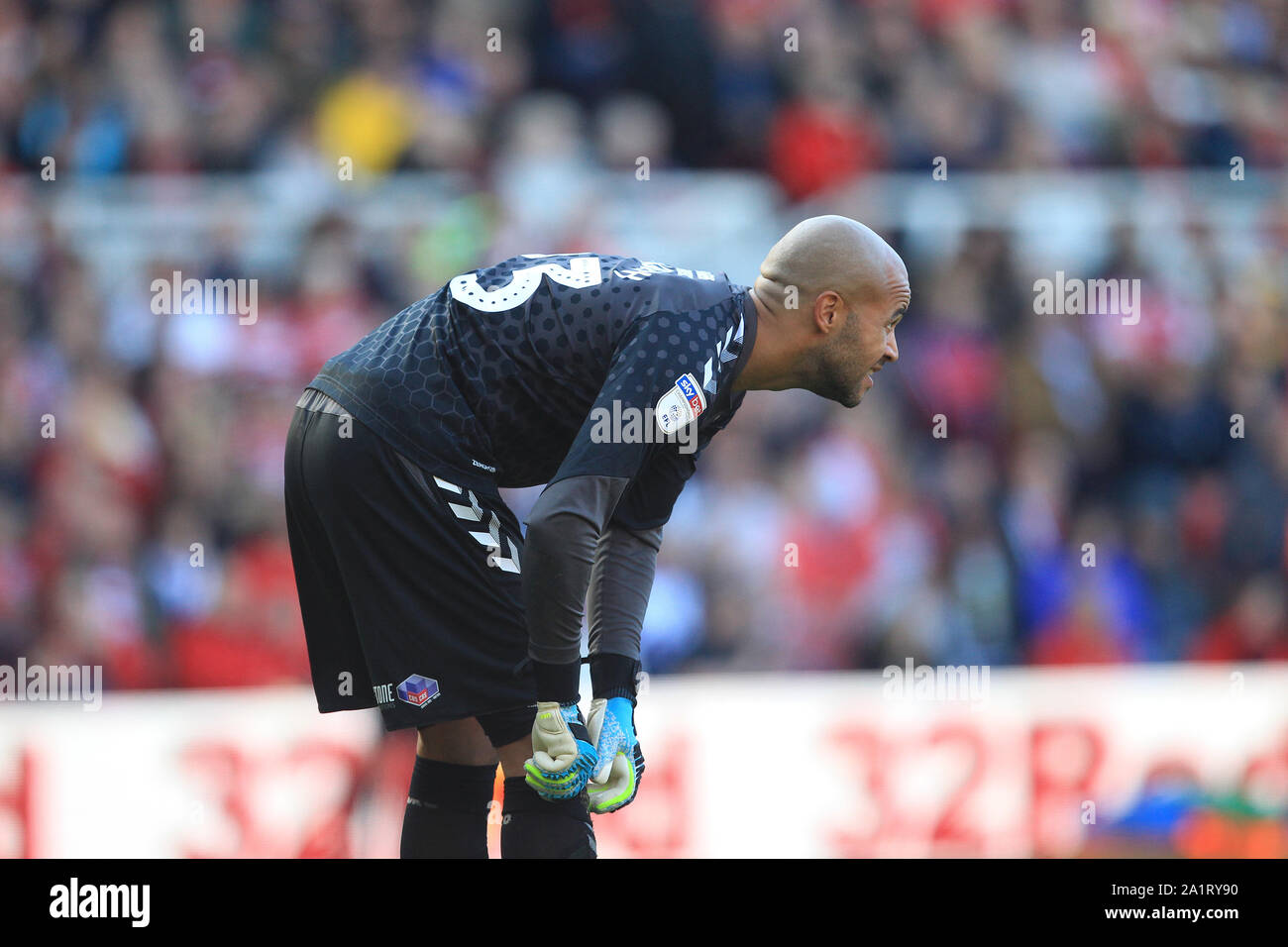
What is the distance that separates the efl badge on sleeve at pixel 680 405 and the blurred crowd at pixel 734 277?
3662 millimetres

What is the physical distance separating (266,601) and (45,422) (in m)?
1.47

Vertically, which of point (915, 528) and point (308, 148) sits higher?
point (308, 148)

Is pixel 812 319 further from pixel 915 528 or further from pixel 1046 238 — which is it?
pixel 1046 238

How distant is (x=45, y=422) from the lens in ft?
25.4

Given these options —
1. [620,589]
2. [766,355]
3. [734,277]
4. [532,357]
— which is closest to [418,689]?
[620,589]

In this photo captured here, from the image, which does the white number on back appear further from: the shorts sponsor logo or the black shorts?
the shorts sponsor logo

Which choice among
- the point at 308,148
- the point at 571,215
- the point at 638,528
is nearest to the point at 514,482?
the point at 638,528

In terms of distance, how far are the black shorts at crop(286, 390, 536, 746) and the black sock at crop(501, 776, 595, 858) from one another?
0.50 feet

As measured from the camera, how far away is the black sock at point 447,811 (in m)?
4.13

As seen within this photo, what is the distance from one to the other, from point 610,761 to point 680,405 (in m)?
0.83

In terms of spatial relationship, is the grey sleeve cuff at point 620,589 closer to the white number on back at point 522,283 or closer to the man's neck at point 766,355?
the man's neck at point 766,355

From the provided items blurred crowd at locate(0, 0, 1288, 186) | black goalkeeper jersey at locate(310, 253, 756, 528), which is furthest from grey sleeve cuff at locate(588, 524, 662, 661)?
blurred crowd at locate(0, 0, 1288, 186)

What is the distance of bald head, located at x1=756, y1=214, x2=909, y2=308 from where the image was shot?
13.0ft

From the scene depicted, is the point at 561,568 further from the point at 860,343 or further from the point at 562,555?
the point at 860,343
